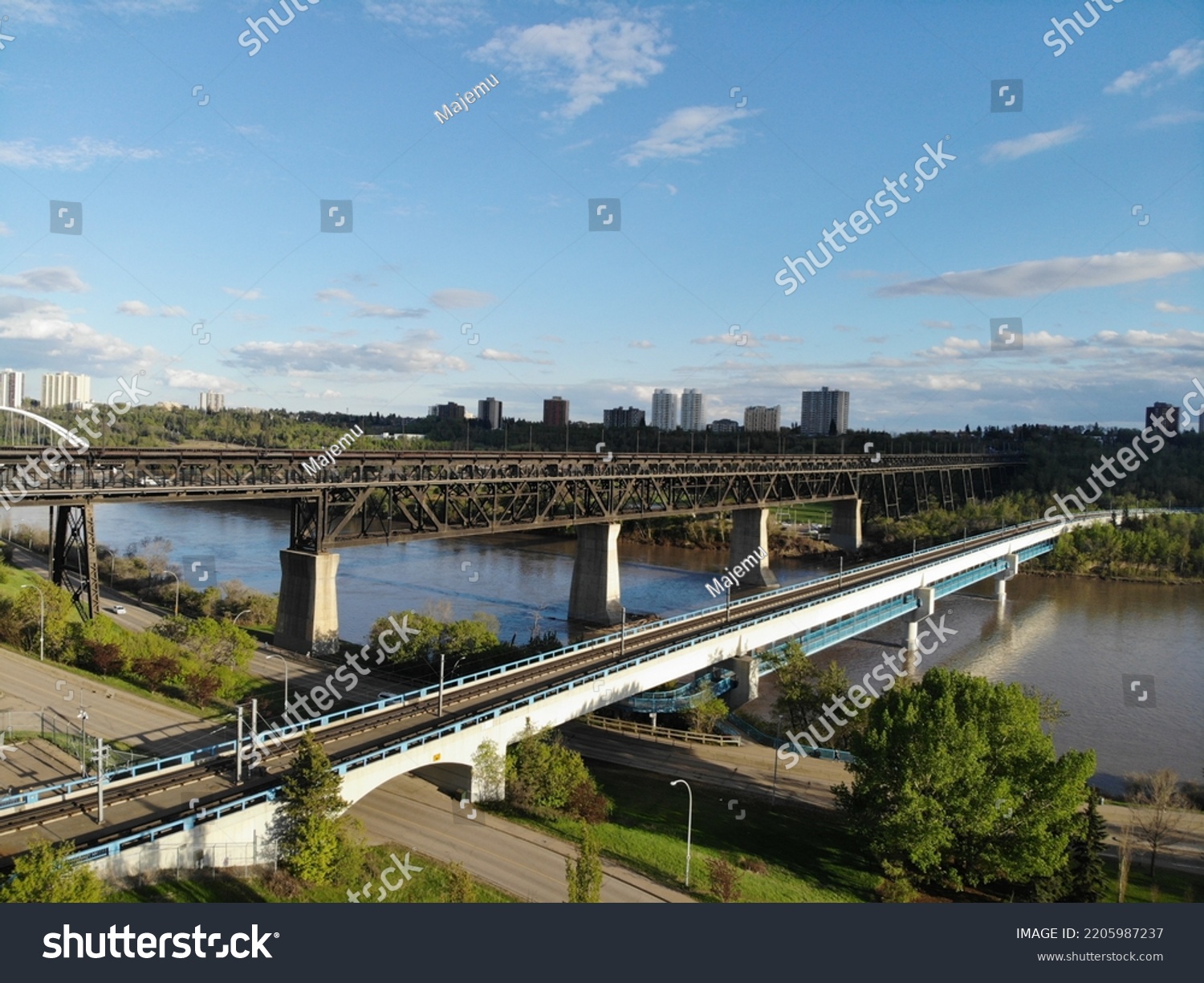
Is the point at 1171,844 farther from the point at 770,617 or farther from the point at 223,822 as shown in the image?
the point at 223,822

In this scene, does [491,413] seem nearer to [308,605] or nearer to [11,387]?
[11,387]

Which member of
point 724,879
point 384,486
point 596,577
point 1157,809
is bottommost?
point 724,879

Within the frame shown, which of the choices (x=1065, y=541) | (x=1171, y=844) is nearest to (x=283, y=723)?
(x=1171, y=844)

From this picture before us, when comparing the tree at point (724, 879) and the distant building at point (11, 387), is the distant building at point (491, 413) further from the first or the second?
the tree at point (724, 879)

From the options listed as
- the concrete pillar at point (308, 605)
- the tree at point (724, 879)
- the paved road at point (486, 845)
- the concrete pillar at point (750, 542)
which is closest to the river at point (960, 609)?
the concrete pillar at point (750, 542)

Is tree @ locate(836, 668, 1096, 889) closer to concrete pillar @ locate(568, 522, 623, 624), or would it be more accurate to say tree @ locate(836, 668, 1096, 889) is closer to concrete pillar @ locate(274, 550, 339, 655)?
concrete pillar @ locate(274, 550, 339, 655)

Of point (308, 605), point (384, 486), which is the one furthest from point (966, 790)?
point (384, 486)

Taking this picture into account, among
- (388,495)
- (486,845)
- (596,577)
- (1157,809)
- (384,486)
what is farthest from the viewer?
(596,577)
